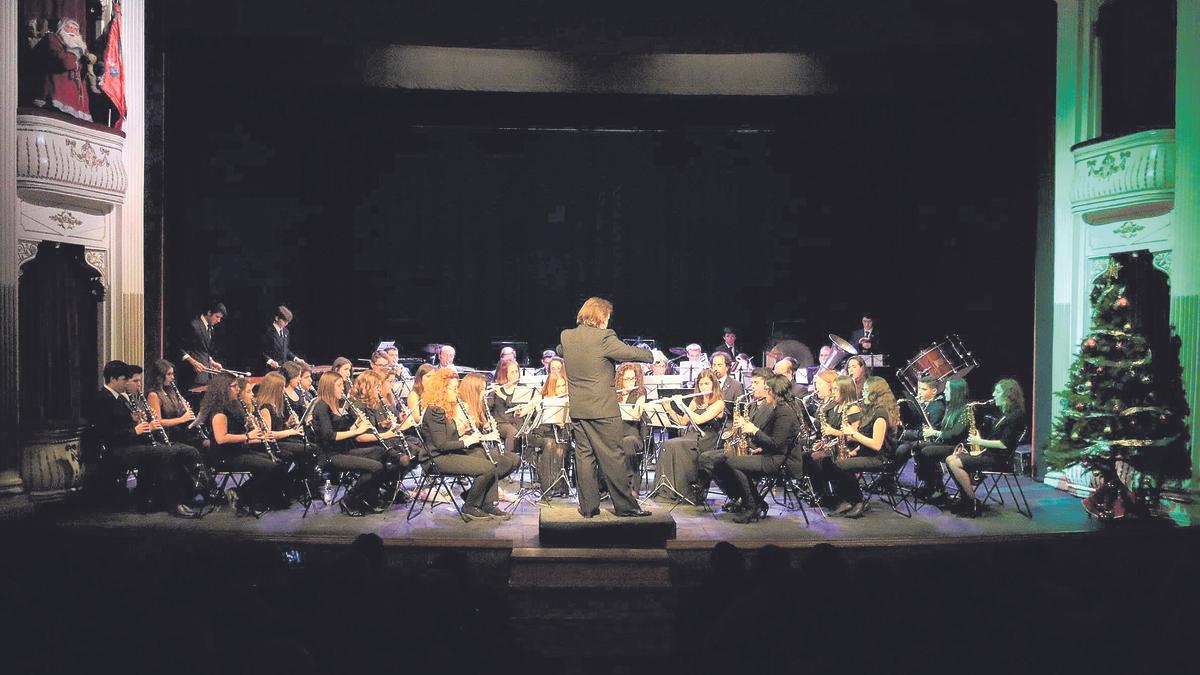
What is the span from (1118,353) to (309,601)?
7.10m

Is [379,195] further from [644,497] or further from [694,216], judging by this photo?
[644,497]

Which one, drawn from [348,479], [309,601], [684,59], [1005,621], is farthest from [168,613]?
[684,59]

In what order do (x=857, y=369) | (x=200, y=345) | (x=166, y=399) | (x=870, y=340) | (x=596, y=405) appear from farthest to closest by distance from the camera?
(x=870, y=340) → (x=200, y=345) → (x=857, y=369) → (x=166, y=399) → (x=596, y=405)

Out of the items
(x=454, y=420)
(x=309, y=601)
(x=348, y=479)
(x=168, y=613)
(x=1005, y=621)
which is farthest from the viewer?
(x=348, y=479)

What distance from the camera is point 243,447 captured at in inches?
299

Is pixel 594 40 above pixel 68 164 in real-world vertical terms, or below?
above

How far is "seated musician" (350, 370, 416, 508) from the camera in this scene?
7.58 metres

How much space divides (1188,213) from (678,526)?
5477 millimetres

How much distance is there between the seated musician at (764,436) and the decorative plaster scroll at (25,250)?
6.46 m

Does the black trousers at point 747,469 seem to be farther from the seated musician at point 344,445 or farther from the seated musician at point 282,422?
the seated musician at point 282,422

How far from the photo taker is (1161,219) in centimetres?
848

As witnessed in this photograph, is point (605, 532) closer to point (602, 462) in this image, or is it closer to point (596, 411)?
point (602, 462)

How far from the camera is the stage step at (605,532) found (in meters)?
6.36

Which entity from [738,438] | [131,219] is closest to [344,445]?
[738,438]
